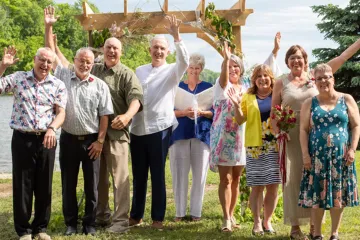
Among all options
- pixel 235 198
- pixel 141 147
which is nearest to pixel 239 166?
pixel 235 198

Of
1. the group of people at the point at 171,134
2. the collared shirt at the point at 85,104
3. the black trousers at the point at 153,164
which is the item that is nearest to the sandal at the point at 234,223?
the group of people at the point at 171,134

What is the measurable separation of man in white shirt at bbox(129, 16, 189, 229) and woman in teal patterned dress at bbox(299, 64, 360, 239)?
1.52 m

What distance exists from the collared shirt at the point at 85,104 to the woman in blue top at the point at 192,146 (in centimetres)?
120

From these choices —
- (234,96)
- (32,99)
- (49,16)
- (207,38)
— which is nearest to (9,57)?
(32,99)

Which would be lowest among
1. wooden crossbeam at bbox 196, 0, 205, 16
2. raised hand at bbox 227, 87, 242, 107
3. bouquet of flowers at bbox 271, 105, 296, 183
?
bouquet of flowers at bbox 271, 105, 296, 183

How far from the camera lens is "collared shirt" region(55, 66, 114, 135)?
5961 mm

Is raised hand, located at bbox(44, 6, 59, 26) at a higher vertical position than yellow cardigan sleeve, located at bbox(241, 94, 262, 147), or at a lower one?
higher

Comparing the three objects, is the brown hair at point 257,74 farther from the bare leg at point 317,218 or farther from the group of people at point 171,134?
the bare leg at point 317,218

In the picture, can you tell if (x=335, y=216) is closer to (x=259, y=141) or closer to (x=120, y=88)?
(x=259, y=141)

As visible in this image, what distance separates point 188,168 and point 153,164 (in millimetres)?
711

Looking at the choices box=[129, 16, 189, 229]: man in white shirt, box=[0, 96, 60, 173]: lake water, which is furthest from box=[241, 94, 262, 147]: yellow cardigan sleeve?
box=[0, 96, 60, 173]: lake water

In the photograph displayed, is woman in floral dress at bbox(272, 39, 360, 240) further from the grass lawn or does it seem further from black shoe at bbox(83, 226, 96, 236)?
black shoe at bbox(83, 226, 96, 236)

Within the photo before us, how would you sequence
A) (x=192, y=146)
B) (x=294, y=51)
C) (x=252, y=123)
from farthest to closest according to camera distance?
A: (x=192, y=146)
(x=252, y=123)
(x=294, y=51)

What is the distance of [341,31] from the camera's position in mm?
24078
